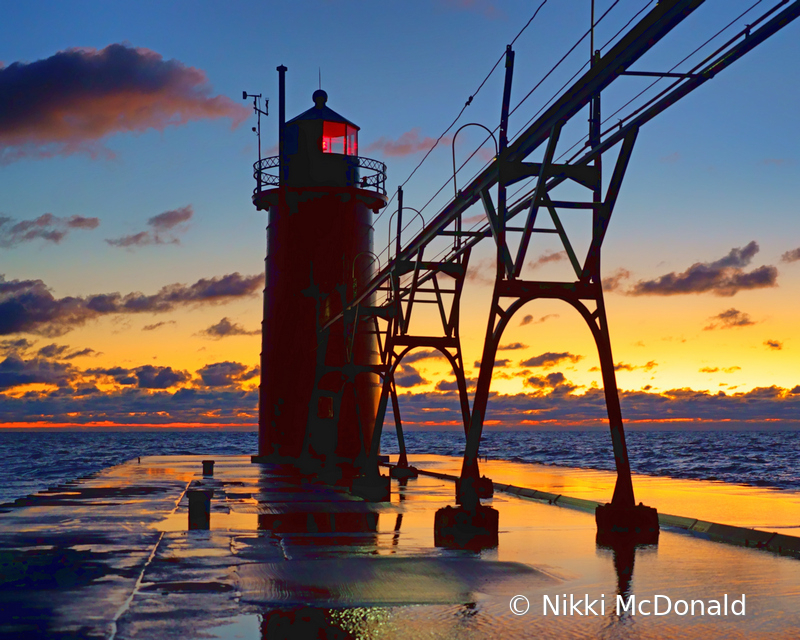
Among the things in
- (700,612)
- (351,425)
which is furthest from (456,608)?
(351,425)

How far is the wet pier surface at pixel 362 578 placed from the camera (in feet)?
24.1

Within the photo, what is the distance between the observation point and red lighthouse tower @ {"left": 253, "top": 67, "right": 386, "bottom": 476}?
32906 millimetres

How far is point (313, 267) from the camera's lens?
33094 millimetres

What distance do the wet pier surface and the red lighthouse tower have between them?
1521 cm

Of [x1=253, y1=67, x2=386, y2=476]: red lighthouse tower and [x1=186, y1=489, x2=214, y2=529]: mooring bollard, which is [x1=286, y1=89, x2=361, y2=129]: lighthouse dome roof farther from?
[x1=186, y1=489, x2=214, y2=529]: mooring bollard

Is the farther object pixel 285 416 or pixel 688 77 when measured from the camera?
pixel 285 416

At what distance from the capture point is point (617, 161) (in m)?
12.0

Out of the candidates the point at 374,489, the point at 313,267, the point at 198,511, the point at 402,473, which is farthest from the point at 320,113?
the point at 198,511

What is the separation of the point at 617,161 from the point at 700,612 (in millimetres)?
6494

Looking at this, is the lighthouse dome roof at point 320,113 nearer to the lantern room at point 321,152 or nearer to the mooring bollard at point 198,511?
the lantern room at point 321,152

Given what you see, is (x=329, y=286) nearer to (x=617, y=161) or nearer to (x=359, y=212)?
(x=359, y=212)

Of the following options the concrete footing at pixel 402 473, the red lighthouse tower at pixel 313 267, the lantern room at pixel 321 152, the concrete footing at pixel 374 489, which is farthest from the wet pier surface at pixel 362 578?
the lantern room at pixel 321 152

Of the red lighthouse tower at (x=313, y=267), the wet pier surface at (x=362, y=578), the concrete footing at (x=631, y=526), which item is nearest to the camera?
the wet pier surface at (x=362, y=578)

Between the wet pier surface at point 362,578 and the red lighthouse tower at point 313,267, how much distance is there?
15209 mm
